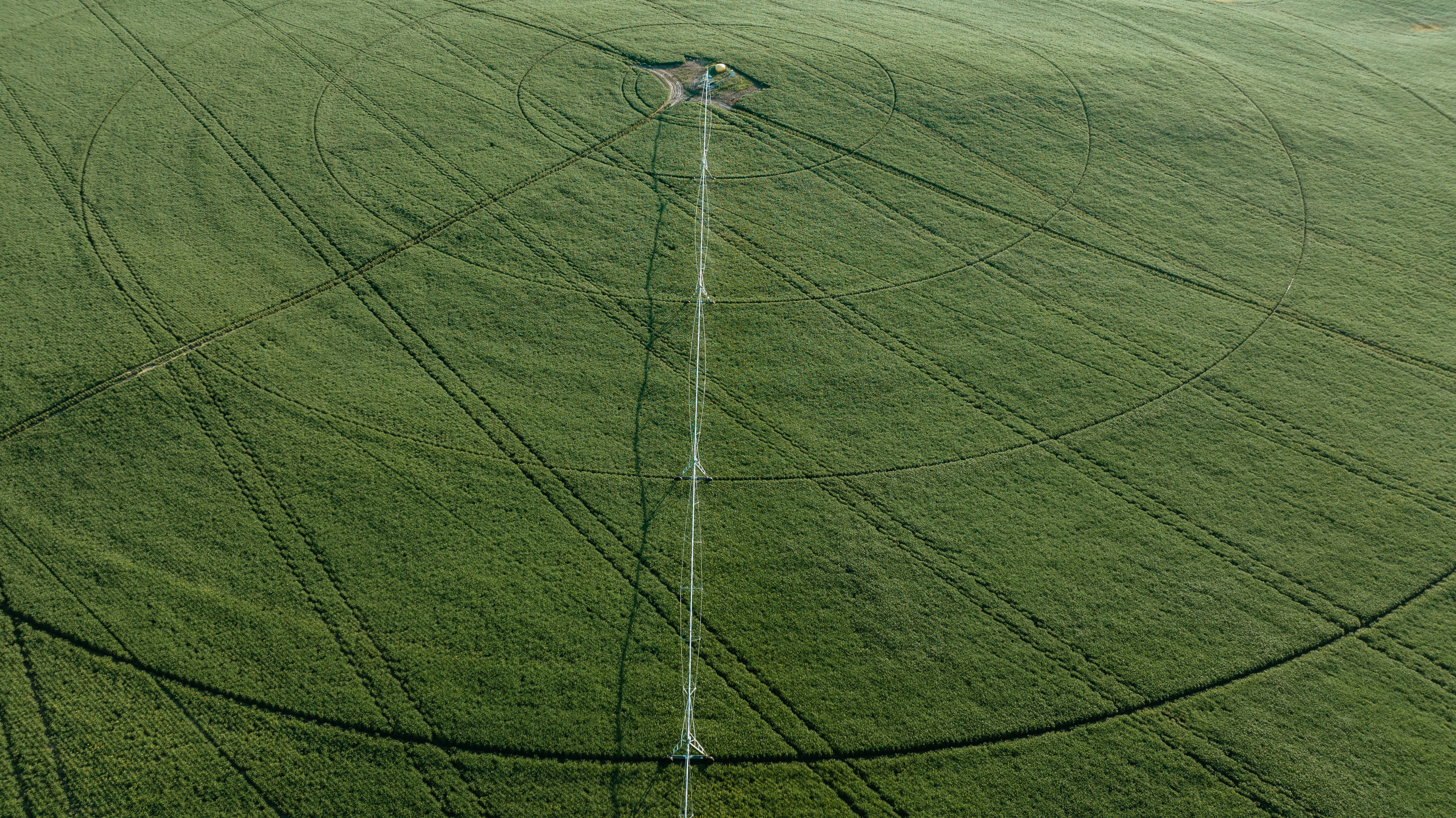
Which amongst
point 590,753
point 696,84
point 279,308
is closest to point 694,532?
point 590,753

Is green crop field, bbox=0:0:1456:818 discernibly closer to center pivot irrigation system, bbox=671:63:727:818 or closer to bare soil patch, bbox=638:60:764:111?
center pivot irrigation system, bbox=671:63:727:818

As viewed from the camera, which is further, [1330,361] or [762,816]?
[1330,361]

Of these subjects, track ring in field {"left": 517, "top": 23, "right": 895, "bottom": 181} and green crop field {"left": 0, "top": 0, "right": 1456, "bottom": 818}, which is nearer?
green crop field {"left": 0, "top": 0, "right": 1456, "bottom": 818}

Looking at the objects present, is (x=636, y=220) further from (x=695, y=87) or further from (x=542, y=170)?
(x=695, y=87)

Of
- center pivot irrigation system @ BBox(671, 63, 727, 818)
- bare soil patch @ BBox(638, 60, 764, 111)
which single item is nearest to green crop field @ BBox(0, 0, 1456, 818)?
center pivot irrigation system @ BBox(671, 63, 727, 818)

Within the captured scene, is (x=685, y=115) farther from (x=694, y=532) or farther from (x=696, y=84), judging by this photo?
(x=694, y=532)

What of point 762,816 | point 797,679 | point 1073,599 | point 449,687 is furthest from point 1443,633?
point 449,687

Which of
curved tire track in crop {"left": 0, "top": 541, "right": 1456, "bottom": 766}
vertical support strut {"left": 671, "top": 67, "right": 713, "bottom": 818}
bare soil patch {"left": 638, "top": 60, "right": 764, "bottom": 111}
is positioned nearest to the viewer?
curved tire track in crop {"left": 0, "top": 541, "right": 1456, "bottom": 766}
